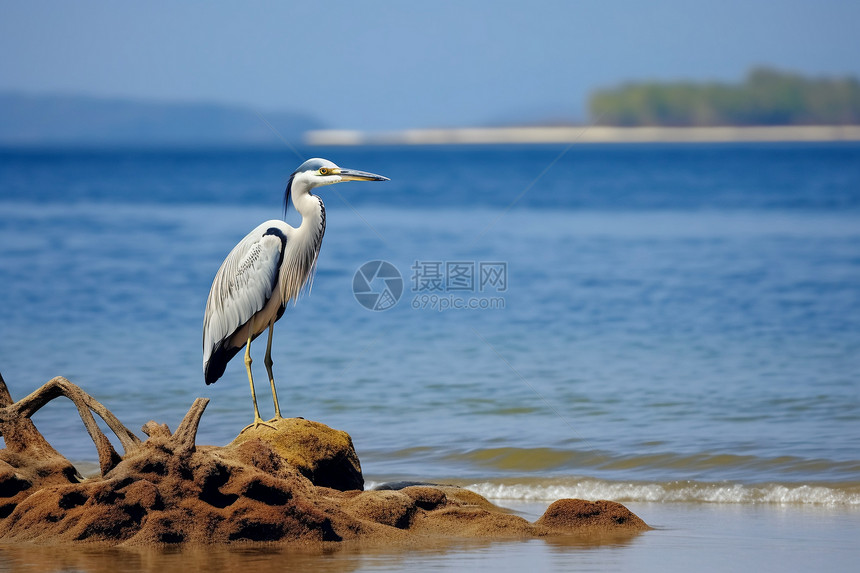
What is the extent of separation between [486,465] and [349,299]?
10.3 m

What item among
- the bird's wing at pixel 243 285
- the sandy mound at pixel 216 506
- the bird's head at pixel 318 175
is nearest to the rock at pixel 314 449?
the sandy mound at pixel 216 506

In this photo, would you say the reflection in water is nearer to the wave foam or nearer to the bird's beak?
the wave foam

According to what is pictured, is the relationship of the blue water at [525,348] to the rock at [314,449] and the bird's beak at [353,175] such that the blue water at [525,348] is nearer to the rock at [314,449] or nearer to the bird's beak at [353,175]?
the rock at [314,449]

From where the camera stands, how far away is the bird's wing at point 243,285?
802 cm

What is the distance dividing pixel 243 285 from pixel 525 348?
296 inches

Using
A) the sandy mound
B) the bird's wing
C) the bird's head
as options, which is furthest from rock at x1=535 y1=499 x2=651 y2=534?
the bird's head

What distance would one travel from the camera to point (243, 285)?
8023 millimetres

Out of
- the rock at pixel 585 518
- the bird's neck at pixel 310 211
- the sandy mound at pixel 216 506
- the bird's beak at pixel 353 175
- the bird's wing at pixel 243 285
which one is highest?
the bird's beak at pixel 353 175

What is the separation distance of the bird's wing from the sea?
1884 millimetres

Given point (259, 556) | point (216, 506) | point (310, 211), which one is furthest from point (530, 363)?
point (259, 556)

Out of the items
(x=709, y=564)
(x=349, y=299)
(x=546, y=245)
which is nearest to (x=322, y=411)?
(x=709, y=564)

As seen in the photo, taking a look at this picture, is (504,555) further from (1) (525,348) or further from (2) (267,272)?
(1) (525,348)

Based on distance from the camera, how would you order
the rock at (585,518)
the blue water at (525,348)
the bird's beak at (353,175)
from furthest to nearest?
1. the blue water at (525,348)
2. the bird's beak at (353,175)
3. the rock at (585,518)

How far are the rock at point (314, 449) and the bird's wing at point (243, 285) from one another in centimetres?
106
